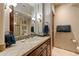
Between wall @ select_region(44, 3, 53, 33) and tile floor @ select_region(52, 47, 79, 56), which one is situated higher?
wall @ select_region(44, 3, 53, 33)

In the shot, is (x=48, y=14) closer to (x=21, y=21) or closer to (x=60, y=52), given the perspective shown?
(x=21, y=21)

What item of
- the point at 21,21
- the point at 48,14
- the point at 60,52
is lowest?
the point at 60,52

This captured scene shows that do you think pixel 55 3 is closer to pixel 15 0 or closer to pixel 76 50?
pixel 15 0

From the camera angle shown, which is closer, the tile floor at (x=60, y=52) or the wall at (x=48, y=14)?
the tile floor at (x=60, y=52)

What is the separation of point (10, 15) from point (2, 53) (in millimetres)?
640

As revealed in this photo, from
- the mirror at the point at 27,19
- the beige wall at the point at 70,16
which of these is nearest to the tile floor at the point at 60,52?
the beige wall at the point at 70,16

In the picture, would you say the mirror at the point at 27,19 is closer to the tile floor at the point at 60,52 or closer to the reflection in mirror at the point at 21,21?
the reflection in mirror at the point at 21,21

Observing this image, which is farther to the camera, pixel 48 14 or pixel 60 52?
pixel 48 14

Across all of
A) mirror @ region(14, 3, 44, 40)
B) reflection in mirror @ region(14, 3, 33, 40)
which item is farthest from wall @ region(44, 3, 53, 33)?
reflection in mirror @ region(14, 3, 33, 40)

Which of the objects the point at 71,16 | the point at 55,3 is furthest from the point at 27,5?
the point at 71,16

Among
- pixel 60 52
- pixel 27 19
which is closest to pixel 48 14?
pixel 27 19

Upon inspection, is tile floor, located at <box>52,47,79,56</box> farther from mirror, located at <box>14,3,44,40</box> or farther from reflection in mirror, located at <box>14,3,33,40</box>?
reflection in mirror, located at <box>14,3,33,40</box>

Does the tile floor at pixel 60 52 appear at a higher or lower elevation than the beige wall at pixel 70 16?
lower

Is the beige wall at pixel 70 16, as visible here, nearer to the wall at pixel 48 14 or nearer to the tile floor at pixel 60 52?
the wall at pixel 48 14
